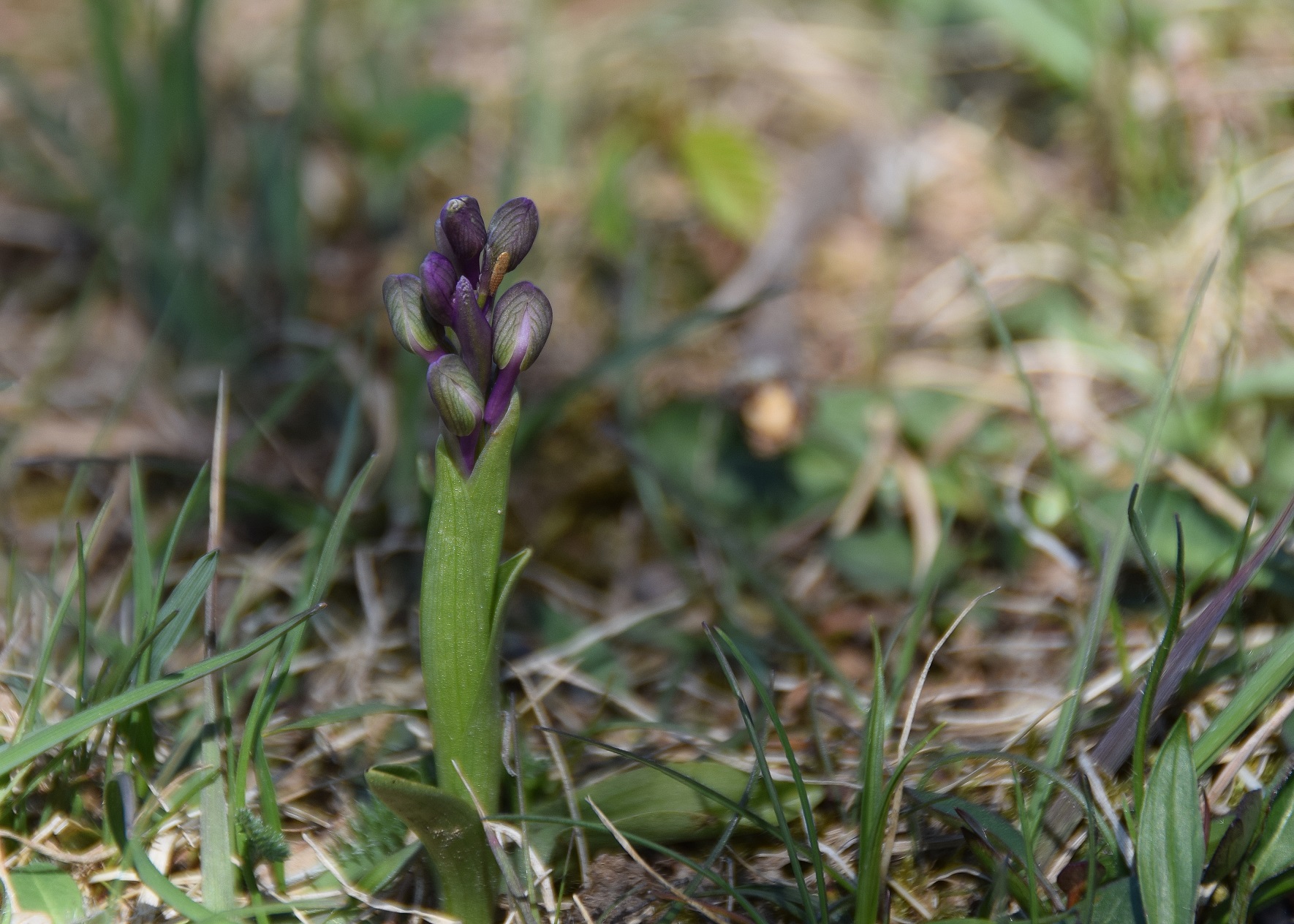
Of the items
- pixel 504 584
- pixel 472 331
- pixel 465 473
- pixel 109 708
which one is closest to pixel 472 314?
pixel 472 331

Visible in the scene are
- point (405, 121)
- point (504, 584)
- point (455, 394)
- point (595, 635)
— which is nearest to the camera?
point (455, 394)

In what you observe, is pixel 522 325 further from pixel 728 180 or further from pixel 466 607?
pixel 728 180

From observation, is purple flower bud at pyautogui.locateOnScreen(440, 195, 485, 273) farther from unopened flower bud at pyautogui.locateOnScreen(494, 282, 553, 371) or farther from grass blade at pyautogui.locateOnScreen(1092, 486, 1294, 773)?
grass blade at pyautogui.locateOnScreen(1092, 486, 1294, 773)

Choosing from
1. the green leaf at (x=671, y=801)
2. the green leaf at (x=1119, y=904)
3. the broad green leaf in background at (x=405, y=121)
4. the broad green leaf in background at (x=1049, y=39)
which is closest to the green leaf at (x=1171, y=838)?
the green leaf at (x=1119, y=904)

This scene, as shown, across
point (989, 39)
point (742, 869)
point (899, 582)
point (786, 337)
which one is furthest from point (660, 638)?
point (989, 39)

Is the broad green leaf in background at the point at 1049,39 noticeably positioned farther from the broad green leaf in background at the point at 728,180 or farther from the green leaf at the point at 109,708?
the green leaf at the point at 109,708

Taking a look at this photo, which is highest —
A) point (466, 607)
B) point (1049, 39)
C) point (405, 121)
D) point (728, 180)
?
point (1049, 39)

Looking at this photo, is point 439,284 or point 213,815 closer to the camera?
point 439,284
